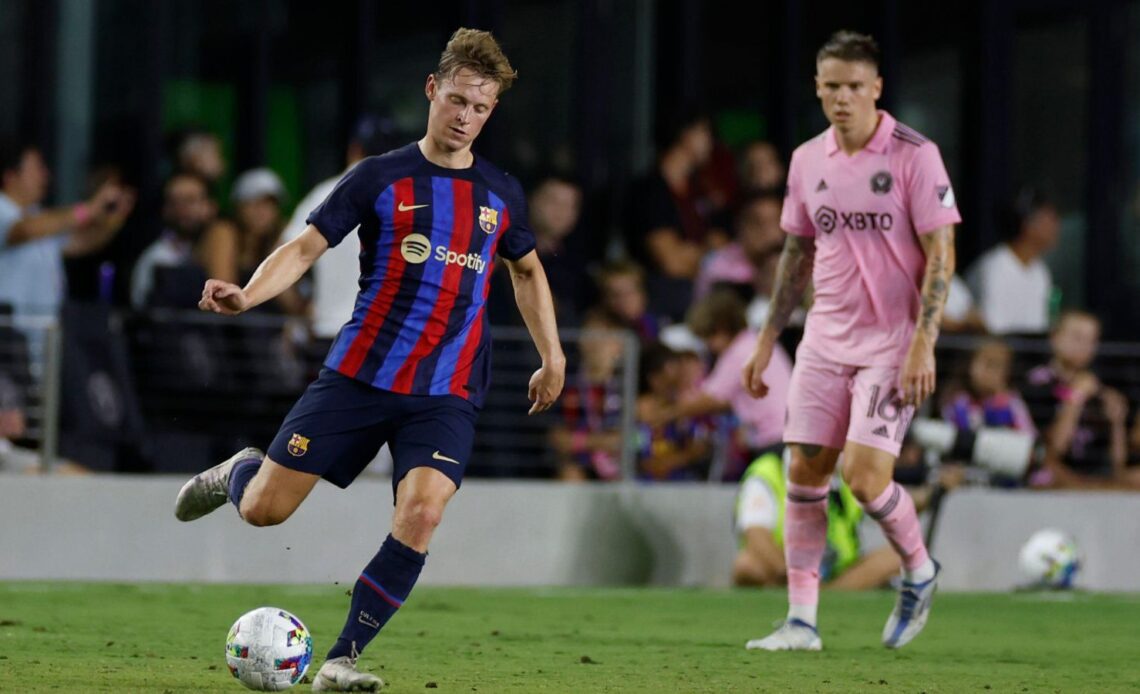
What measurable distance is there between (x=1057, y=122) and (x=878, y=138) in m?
10.6

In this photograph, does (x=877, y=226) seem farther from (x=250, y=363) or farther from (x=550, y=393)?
(x=250, y=363)

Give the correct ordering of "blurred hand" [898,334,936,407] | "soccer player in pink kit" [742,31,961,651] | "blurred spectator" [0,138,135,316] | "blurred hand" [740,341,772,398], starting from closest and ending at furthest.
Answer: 1. "blurred hand" [898,334,936,407]
2. "soccer player in pink kit" [742,31,961,651]
3. "blurred hand" [740,341,772,398]
4. "blurred spectator" [0,138,135,316]

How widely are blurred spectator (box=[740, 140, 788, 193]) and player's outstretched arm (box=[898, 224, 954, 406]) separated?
6881 millimetres

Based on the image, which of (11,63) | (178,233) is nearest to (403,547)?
(178,233)

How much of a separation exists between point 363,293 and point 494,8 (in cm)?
1013

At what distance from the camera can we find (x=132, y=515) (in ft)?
41.2

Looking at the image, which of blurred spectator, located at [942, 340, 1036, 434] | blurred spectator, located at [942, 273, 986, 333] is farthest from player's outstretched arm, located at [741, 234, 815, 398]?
blurred spectator, located at [942, 273, 986, 333]

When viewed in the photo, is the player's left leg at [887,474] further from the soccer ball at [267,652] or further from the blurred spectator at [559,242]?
the blurred spectator at [559,242]

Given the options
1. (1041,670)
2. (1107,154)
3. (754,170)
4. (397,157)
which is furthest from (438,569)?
(1107,154)

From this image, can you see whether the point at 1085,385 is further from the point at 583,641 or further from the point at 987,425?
Result: the point at 583,641

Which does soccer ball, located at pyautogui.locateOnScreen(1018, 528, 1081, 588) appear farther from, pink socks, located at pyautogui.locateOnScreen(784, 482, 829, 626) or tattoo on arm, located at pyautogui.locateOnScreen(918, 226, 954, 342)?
tattoo on arm, located at pyautogui.locateOnScreen(918, 226, 954, 342)

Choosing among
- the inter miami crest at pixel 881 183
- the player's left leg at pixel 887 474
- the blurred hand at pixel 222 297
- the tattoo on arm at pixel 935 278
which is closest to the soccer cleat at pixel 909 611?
the player's left leg at pixel 887 474

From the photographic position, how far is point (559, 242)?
14719mm

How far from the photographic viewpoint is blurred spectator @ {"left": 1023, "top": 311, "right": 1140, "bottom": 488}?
14.5 metres
